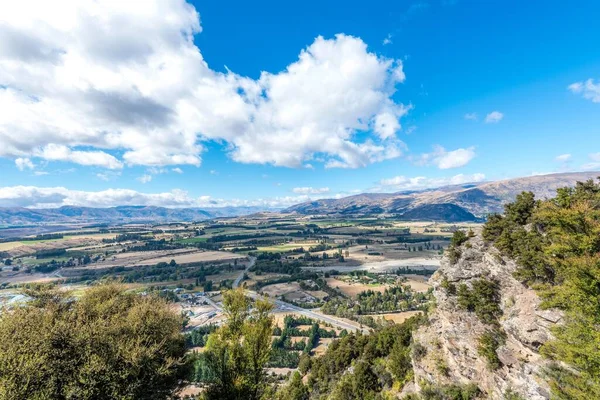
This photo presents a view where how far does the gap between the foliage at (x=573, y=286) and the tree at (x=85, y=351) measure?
2708 cm

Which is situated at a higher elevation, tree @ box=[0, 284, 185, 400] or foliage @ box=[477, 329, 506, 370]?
tree @ box=[0, 284, 185, 400]

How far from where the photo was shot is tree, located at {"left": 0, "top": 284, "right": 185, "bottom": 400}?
1522 cm

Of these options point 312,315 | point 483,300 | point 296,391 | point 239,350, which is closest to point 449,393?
point 483,300

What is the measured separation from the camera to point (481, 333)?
25641 mm

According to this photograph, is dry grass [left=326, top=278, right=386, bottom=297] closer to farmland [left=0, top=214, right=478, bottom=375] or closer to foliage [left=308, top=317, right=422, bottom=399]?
farmland [left=0, top=214, right=478, bottom=375]

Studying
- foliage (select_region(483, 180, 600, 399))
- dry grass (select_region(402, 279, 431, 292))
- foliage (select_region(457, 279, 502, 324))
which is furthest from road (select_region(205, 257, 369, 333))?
foliage (select_region(483, 180, 600, 399))

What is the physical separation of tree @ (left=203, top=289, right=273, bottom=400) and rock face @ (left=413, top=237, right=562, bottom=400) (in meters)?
18.7

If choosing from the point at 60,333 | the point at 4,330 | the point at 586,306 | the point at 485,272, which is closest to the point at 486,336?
the point at 485,272

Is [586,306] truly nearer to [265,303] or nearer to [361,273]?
[265,303]

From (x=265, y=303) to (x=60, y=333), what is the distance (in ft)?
43.7

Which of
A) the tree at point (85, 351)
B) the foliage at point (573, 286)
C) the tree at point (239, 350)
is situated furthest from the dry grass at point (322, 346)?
the foliage at point (573, 286)

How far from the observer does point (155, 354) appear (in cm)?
2072

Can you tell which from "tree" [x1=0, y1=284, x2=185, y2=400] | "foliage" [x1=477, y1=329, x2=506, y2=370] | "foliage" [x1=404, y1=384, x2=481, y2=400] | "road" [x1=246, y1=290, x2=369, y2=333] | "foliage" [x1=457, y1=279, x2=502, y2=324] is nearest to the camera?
"tree" [x1=0, y1=284, x2=185, y2=400]

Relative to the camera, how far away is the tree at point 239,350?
21.7 metres
